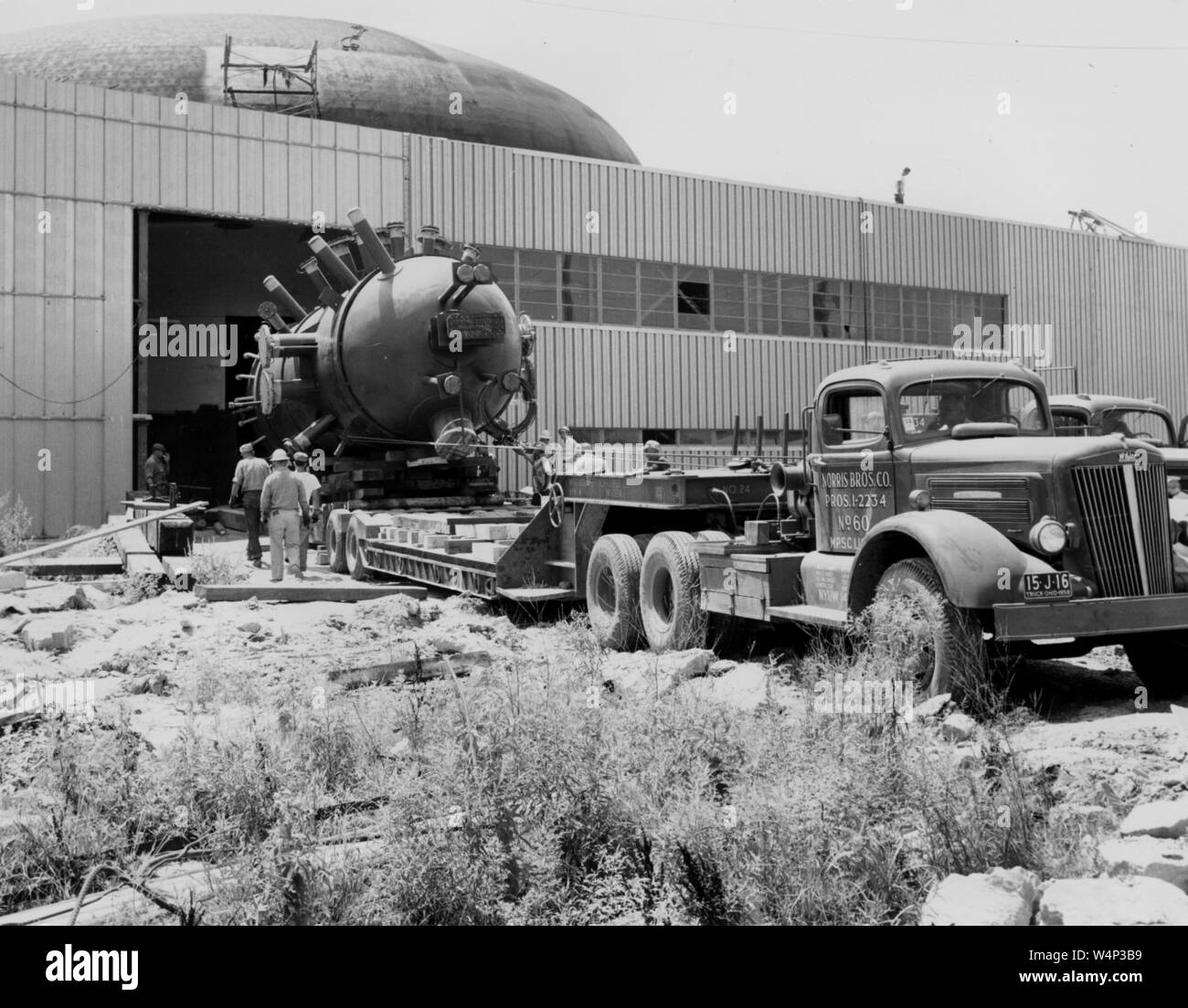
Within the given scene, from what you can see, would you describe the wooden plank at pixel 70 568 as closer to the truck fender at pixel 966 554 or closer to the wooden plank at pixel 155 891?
the truck fender at pixel 966 554

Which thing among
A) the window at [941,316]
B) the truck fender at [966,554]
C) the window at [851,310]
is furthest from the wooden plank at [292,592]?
the window at [941,316]

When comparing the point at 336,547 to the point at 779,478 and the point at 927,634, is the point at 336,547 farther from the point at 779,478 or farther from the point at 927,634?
the point at 927,634

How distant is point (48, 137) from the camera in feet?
66.5

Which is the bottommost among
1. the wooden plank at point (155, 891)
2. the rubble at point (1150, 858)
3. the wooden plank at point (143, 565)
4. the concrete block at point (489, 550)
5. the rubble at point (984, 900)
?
the wooden plank at point (155, 891)

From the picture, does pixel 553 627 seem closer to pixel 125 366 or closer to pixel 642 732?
pixel 642 732

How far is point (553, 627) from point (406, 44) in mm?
23913

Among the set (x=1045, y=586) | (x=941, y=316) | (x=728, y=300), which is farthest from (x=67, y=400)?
(x=941, y=316)

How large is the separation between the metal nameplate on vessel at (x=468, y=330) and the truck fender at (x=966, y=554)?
8972 millimetres

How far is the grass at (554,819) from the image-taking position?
14.1ft

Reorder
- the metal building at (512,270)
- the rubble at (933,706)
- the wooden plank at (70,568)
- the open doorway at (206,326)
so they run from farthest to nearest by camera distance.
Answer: the open doorway at (206,326)
the metal building at (512,270)
the wooden plank at (70,568)
the rubble at (933,706)

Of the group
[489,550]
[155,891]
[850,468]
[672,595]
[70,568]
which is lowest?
[155,891]

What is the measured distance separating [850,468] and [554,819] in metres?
4.71

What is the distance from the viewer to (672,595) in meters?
10.0
